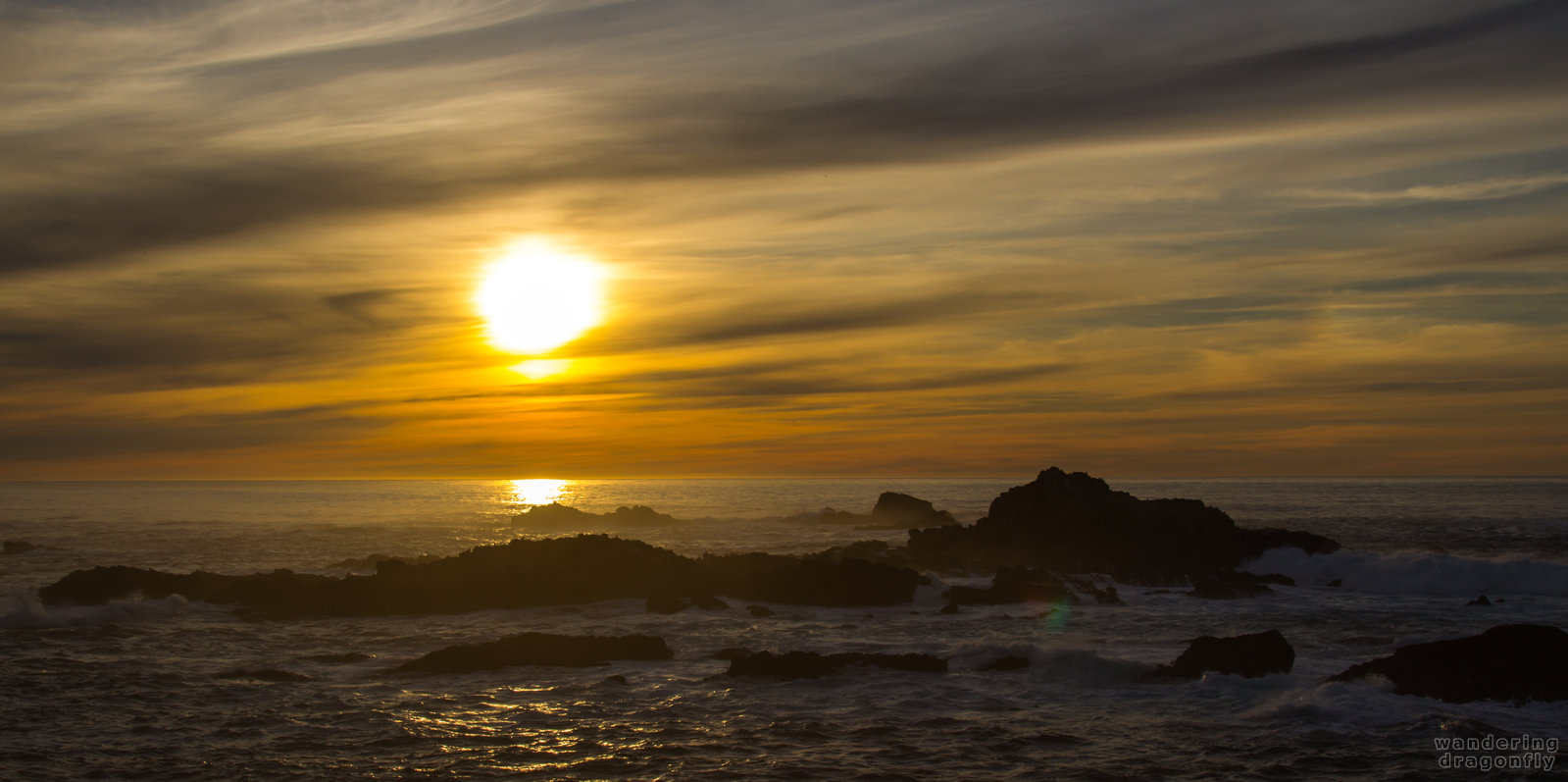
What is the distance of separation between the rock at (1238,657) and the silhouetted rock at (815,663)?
5221mm

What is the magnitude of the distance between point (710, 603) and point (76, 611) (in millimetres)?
21092

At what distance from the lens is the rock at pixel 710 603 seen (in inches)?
1378

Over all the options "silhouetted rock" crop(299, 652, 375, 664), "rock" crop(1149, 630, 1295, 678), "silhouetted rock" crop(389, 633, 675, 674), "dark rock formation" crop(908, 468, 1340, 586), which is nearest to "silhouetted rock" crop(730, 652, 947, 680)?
"silhouetted rock" crop(389, 633, 675, 674)

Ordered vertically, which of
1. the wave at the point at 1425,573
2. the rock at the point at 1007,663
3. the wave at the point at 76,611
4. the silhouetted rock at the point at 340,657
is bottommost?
the wave at the point at 1425,573

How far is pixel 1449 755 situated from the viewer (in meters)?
17.0

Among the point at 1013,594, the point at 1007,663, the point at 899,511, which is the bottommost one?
the point at 1007,663

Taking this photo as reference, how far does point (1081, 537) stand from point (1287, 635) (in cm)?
2023

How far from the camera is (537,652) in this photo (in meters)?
25.5

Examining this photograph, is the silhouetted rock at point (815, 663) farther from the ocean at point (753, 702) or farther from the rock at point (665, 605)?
the rock at point (665, 605)

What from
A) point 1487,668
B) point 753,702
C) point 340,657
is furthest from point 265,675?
point 1487,668

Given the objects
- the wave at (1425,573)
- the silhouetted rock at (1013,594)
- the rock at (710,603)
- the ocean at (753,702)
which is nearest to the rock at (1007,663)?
the ocean at (753,702)

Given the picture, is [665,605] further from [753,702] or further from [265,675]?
[753,702]

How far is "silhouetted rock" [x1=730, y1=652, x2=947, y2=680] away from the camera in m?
23.4

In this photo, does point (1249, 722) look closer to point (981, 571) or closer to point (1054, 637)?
point (1054, 637)
